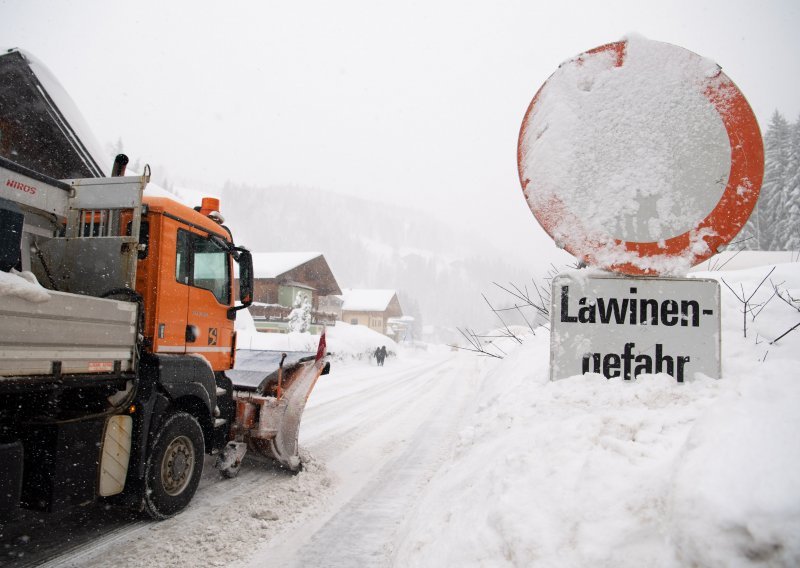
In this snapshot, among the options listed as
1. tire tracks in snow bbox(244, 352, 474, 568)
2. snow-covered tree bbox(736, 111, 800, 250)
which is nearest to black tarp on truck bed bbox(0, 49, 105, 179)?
tire tracks in snow bbox(244, 352, 474, 568)

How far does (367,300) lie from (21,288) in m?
57.4

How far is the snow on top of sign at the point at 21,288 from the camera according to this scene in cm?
273

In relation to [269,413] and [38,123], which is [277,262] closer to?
[38,123]

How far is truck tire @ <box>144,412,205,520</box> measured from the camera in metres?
4.26

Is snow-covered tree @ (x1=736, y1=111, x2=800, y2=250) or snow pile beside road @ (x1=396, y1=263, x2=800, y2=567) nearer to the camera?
snow pile beside road @ (x1=396, y1=263, x2=800, y2=567)

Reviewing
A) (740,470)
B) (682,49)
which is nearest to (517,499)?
(740,470)

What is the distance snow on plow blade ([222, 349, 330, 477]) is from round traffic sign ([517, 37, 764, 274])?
4.63m

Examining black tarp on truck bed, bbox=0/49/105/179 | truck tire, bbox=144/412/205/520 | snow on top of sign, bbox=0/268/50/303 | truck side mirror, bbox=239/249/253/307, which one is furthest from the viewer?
black tarp on truck bed, bbox=0/49/105/179

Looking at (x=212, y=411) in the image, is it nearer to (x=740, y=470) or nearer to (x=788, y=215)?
(x=740, y=470)

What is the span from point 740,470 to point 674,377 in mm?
861

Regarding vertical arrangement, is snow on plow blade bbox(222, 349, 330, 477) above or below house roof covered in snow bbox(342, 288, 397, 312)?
below

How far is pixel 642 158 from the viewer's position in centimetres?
202

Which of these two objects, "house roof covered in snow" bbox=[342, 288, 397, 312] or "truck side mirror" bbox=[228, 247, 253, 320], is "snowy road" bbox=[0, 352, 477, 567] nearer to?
"truck side mirror" bbox=[228, 247, 253, 320]

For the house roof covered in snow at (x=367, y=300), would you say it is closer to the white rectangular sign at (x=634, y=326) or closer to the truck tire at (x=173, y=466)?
the truck tire at (x=173, y=466)
